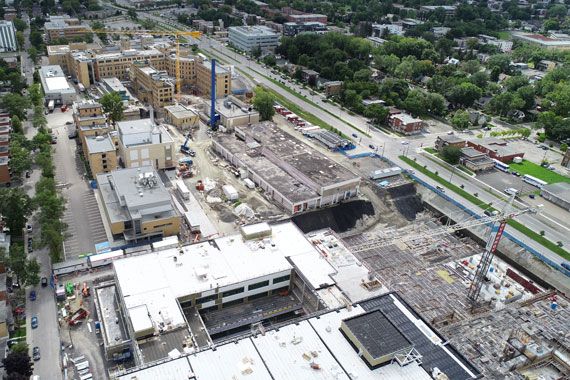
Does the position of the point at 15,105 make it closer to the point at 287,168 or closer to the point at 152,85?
the point at 152,85

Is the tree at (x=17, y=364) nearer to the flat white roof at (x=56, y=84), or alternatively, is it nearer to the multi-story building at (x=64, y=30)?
the flat white roof at (x=56, y=84)

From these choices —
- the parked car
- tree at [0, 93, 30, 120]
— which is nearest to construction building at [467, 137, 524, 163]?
the parked car

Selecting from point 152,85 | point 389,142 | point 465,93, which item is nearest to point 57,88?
point 152,85

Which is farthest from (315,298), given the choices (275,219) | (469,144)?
(469,144)

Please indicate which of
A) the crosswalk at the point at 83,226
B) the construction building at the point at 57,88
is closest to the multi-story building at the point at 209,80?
the construction building at the point at 57,88

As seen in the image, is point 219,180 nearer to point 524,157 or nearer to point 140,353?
point 140,353
